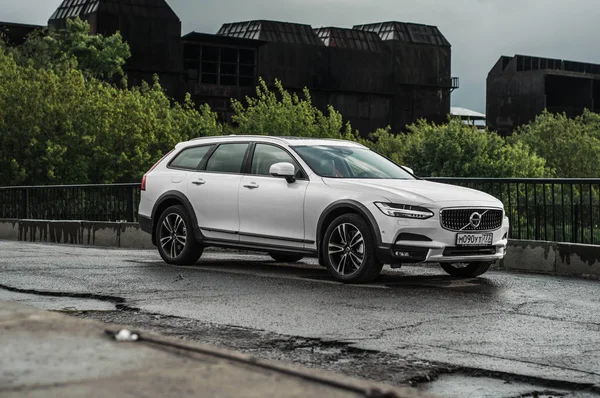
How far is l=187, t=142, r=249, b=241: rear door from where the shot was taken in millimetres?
12711

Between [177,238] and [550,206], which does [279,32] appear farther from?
[177,238]

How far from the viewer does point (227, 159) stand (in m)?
13.2

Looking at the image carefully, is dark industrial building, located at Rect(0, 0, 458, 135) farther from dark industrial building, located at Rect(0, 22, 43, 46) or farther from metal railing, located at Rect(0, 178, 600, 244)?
metal railing, located at Rect(0, 178, 600, 244)

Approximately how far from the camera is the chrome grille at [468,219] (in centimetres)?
1110

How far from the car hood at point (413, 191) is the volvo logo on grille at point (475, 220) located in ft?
0.47

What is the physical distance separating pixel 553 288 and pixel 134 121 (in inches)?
2247

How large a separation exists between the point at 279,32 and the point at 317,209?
86887mm

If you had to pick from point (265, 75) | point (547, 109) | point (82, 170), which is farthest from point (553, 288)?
point (547, 109)

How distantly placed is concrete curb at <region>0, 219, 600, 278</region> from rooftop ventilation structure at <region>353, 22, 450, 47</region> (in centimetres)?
8325

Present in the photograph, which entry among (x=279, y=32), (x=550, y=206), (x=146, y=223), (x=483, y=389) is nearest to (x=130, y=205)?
(x=146, y=223)

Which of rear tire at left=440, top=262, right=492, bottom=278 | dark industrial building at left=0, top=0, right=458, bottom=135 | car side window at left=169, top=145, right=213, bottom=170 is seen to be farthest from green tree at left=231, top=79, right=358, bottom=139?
rear tire at left=440, top=262, right=492, bottom=278

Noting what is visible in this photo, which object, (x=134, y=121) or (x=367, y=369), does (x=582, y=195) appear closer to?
(x=367, y=369)

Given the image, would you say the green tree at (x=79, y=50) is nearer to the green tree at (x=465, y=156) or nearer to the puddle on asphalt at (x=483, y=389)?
the green tree at (x=465, y=156)

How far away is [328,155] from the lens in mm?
12445
